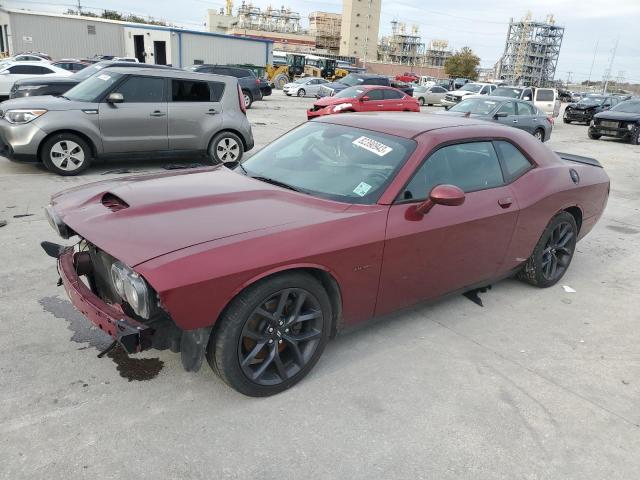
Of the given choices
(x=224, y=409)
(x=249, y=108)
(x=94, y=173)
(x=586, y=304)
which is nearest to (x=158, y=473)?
(x=224, y=409)

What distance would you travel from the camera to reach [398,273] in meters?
Answer: 3.21

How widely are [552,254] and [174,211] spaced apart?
3.49m

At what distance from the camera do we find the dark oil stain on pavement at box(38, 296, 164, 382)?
300 cm

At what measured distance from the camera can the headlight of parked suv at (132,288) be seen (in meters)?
2.36

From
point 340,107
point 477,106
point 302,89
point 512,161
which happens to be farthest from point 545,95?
point 512,161

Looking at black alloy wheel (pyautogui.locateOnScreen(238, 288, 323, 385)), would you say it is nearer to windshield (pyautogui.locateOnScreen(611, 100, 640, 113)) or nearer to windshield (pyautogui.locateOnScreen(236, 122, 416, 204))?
windshield (pyautogui.locateOnScreen(236, 122, 416, 204))

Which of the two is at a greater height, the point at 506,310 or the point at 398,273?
the point at 398,273

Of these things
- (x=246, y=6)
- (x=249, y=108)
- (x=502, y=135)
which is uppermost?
(x=246, y=6)

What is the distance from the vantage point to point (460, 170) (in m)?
3.62

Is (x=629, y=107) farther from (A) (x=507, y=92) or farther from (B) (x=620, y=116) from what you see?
(A) (x=507, y=92)

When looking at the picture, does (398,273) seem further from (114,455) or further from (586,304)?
(586,304)

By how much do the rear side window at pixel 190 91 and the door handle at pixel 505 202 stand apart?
633 cm

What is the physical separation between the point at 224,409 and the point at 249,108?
778 inches

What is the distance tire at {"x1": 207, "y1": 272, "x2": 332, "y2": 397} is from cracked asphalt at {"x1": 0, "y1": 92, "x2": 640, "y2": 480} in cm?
13
